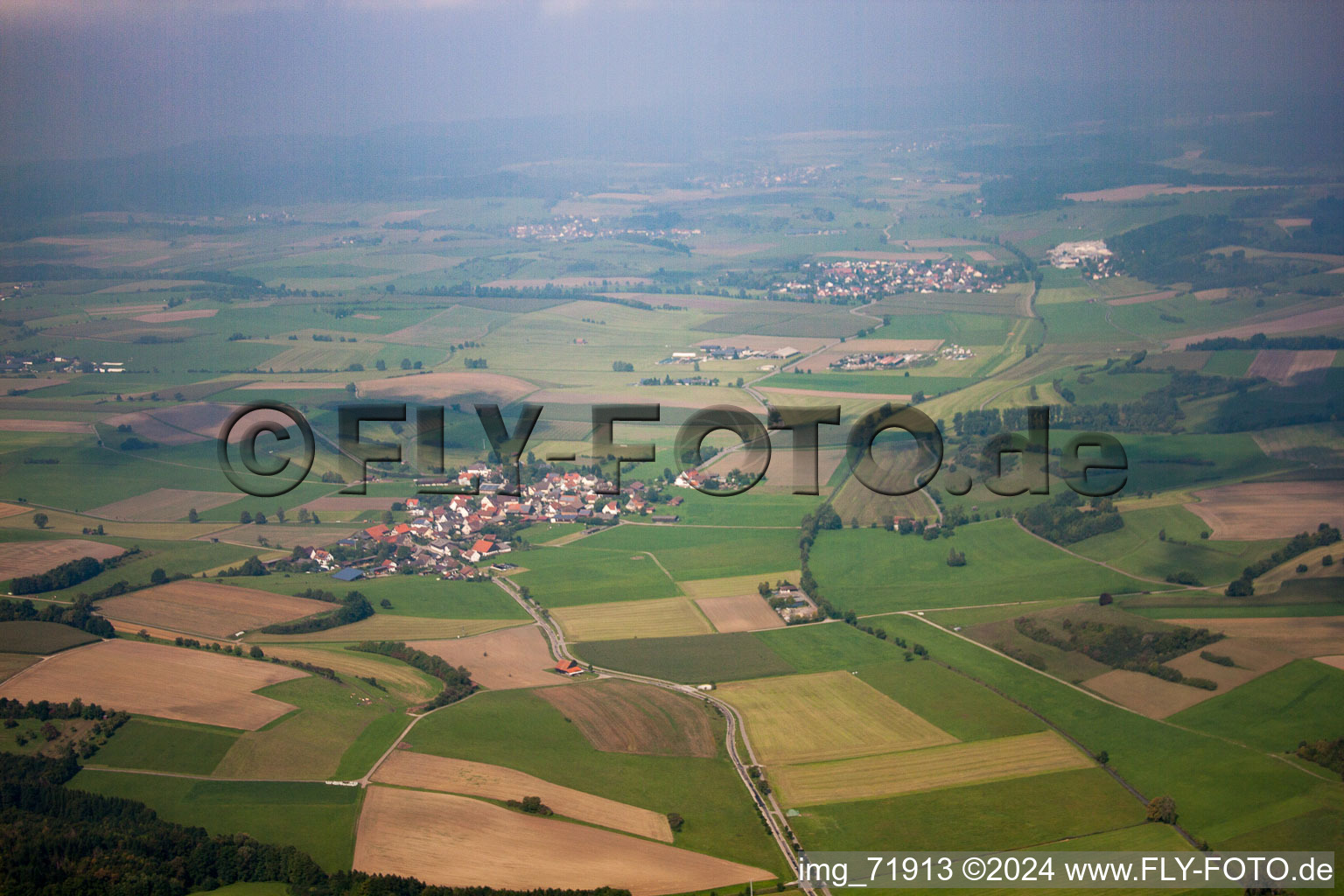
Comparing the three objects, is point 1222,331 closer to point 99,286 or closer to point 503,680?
point 503,680

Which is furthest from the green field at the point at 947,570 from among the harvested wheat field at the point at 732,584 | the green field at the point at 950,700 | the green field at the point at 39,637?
the green field at the point at 39,637

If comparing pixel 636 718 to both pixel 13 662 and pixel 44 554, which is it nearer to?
pixel 13 662

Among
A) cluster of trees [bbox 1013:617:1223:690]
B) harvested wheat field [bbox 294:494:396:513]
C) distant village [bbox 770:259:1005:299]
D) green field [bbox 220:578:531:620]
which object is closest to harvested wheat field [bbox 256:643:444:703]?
green field [bbox 220:578:531:620]

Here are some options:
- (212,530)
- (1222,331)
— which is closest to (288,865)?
(212,530)

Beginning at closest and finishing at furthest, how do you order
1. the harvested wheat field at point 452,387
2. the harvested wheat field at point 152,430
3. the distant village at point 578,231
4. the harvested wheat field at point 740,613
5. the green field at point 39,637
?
the green field at point 39,637 → the harvested wheat field at point 740,613 → the harvested wheat field at point 152,430 → the harvested wheat field at point 452,387 → the distant village at point 578,231

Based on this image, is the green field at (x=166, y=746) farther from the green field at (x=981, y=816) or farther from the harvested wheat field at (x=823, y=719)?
the green field at (x=981, y=816)

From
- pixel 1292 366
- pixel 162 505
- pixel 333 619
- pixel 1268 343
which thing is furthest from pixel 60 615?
pixel 1268 343
